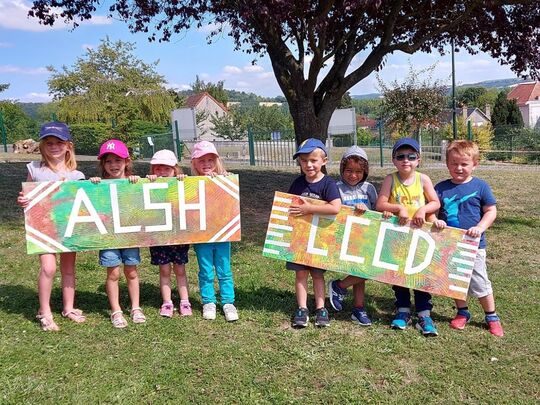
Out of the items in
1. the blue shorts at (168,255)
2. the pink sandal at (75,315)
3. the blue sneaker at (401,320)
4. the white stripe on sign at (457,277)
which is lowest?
the blue sneaker at (401,320)

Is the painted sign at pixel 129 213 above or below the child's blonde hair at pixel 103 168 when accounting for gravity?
Answer: below

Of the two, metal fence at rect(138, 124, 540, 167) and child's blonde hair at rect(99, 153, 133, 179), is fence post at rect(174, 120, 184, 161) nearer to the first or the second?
metal fence at rect(138, 124, 540, 167)

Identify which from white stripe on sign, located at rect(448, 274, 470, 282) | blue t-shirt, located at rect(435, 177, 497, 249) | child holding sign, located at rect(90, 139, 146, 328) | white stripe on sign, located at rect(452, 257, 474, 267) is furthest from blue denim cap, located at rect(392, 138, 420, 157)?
child holding sign, located at rect(90, 139, 146, 328)

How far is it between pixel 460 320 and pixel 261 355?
1675 mm

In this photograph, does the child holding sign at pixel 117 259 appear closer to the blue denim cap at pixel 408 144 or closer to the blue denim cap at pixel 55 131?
the blue denim cap at pixel 55 131

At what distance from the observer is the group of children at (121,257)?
4039 mm

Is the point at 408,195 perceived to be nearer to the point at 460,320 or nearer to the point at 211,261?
the point at 460,320

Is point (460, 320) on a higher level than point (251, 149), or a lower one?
lower

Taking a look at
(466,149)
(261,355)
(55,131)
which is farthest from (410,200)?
(55,131)

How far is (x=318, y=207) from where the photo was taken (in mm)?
4000

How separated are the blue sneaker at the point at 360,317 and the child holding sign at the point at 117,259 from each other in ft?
5.76

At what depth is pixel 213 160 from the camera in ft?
14.2

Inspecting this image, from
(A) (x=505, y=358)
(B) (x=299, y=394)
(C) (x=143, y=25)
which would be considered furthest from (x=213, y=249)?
(C) (x=143, y=25)

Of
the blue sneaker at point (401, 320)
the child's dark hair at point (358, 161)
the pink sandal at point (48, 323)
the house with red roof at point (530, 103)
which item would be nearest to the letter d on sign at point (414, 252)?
the blue sneaker at point (401, 320)
